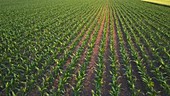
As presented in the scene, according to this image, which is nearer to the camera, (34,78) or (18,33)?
(34,78)

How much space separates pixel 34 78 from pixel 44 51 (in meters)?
3.98

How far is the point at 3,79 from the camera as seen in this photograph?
8750 mm

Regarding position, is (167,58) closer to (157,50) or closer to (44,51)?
(157,50)

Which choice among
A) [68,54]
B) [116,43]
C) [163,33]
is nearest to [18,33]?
[68,54]

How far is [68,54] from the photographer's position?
12.3m

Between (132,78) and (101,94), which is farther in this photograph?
(132,78)

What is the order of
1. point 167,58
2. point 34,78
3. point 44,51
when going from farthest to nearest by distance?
1. point 44,51
2. point 167,58
3. point 34,78

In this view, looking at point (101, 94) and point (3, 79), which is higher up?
point (3, 79)

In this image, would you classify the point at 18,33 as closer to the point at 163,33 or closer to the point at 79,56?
the point at 79,56

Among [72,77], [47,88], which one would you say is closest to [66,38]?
[72,77]

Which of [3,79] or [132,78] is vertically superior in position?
[3,79]

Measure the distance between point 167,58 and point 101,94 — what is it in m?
5.54

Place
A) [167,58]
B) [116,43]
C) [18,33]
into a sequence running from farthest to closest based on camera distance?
[18,33], [116,43], [167,58]

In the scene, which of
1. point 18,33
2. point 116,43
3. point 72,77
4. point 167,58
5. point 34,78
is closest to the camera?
point 34,78
